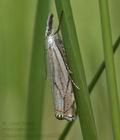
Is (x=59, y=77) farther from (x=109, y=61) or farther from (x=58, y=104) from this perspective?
(x=109, y=61)

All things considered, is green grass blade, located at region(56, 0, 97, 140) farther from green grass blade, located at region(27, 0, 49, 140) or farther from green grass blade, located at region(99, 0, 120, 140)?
green grass blade, located at region(27, 0, 49, 140)

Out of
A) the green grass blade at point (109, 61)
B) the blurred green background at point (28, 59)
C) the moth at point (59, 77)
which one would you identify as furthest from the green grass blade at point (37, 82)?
the green grass blade at point (109, 61)

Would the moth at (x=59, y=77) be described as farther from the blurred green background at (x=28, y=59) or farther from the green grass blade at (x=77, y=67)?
the blurred green background at (x=28, y=59)

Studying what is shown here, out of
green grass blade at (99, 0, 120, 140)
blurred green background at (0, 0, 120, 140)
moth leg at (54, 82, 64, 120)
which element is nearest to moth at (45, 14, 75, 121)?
moth leg at (54, 82, 64, 120)

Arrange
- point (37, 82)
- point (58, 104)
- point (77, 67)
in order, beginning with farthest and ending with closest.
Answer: point (37, 82), point (58, 104), point (77, 67)

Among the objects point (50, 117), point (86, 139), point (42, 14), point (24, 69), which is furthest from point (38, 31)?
point (86, 139)

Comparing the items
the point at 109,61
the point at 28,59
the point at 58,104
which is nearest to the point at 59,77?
the point at 58,104
